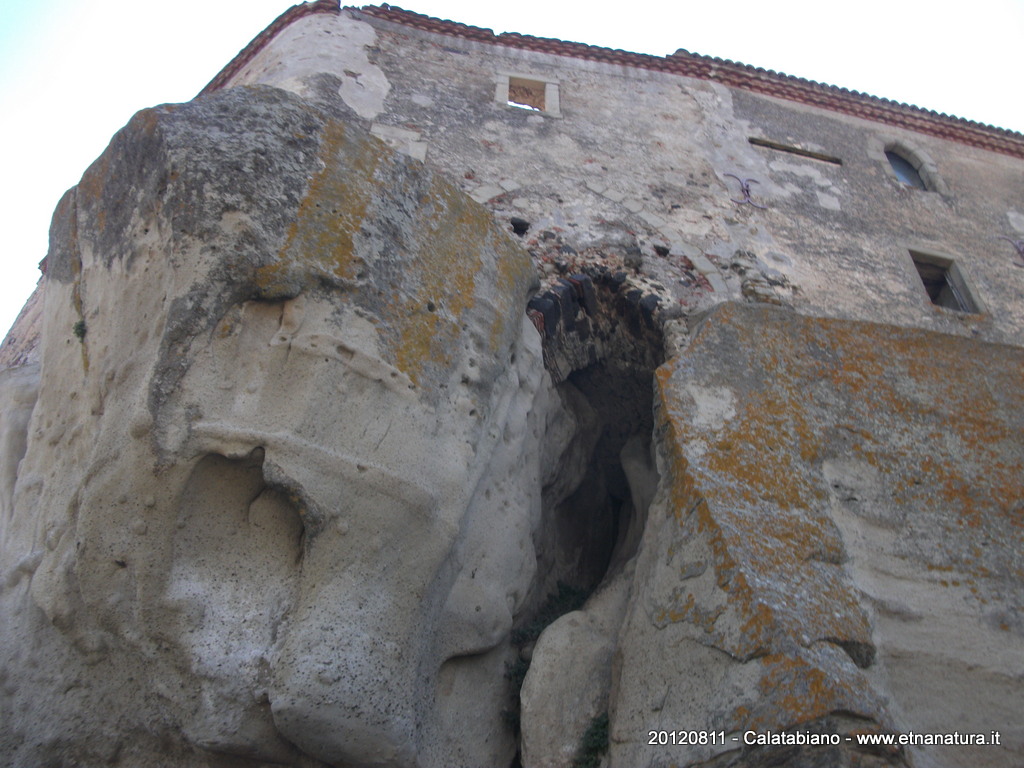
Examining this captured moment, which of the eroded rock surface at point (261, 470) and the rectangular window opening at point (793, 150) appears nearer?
the eroded rock surface at point (261, 470)

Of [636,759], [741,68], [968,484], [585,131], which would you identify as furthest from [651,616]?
[741,68]

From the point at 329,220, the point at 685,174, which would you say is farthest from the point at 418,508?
the point at 685,174

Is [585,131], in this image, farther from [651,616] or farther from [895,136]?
[651,616]

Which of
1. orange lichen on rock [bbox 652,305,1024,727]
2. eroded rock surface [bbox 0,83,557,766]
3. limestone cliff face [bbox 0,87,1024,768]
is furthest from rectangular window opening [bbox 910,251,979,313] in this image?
eroded rock surface [bbox 0,83,557,766]

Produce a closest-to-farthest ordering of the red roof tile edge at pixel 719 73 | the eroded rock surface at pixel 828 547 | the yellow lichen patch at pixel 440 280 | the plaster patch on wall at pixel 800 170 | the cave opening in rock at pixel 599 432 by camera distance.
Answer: the eroded rock surface at pixel 828 547
the yellow lichen patch at pixel 440 280
the cave opening in rock at pixel 599 432
the plaster patch on wall at pixel 800 170
the red roof tile edge at pixel 719 73

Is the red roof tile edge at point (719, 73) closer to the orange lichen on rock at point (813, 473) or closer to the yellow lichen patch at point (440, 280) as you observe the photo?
the yellow lichen patch at point (440, 280)

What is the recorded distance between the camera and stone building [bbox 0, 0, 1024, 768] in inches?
90.3

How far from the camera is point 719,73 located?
7.13 m

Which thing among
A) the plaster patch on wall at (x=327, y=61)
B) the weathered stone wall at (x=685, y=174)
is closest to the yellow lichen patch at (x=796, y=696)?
the weathered stone wall at (x=685, y=174)

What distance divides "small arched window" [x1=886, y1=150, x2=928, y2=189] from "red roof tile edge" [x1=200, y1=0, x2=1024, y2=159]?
0.37 metres

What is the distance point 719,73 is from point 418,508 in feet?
19.7

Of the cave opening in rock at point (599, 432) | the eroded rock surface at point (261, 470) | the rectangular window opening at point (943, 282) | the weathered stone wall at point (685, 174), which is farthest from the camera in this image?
the rectangular window opening at point (943, 282)

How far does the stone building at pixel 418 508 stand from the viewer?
229 cm

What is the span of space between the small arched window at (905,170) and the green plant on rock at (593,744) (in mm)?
5966
